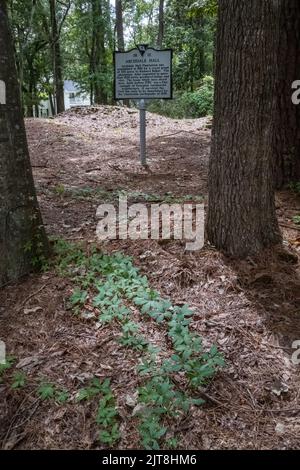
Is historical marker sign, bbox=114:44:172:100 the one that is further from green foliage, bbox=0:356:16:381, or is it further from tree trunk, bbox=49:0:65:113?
tree trunk, bbox=49:0:65:113

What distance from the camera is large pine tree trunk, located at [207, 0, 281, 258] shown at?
9.88ft

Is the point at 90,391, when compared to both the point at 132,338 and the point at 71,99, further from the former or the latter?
the point at 71,99

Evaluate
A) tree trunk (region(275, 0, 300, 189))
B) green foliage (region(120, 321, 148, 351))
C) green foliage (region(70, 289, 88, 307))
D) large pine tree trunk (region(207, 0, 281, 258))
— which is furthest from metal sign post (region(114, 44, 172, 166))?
green foliage (region(120, 321, 148, 351))

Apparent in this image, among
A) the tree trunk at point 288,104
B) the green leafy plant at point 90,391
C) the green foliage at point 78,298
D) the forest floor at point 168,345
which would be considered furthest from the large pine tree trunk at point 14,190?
the tree trunk at point 288,104

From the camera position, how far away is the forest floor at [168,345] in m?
2.22

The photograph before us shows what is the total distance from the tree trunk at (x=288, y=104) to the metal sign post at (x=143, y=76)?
2.65 m

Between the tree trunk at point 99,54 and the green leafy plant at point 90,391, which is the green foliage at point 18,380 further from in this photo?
the tree trunk at point 99,54

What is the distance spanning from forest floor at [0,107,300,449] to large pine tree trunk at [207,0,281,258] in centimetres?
24

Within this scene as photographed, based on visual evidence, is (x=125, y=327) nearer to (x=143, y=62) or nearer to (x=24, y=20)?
(x=143, y=62)

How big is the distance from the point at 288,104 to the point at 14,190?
3.26 m

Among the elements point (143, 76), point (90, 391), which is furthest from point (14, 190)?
point (143, 76)
